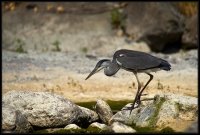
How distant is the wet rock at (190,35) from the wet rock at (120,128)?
812cm

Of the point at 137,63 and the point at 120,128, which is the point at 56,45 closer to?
the point at 137,63

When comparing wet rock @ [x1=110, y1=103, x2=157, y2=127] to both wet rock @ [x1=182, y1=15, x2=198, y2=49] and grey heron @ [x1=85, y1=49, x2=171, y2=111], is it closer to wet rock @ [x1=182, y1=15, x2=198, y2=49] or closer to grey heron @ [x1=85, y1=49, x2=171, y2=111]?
grey heron @ [x1=85, y1=49, x2=171, y2=111]

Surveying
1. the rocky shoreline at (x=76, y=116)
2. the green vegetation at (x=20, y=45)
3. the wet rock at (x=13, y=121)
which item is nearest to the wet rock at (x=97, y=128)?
the rocky shoreline at (x=76, y=116)

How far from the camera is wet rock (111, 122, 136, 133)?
9398 millimetres

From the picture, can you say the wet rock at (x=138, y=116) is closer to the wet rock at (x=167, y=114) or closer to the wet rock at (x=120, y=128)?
the wet rock at (x=167, y=114)

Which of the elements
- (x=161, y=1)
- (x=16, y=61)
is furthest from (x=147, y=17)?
(x=16, y=61)

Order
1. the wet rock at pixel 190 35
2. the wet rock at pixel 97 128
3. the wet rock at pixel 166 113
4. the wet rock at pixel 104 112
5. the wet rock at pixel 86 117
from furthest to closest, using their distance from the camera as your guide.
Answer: the wet rock at pixel 190 35 < the wet rock at pixel 104 112 < the wet rock at pixel 86 117 < the wet rock at pixel 166 113 < the wet rock at pixel 97 128

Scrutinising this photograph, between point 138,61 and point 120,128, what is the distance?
1.52m

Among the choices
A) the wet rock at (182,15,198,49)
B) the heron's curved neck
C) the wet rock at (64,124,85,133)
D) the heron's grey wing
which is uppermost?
the wet rock at (182,15,198,49)

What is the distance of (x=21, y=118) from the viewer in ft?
32.2

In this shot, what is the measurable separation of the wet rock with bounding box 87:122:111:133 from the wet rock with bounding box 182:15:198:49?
7.68m

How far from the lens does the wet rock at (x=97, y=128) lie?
9.72 metres

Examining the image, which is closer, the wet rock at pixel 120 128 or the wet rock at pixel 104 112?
the wet rock at pixel 120 128

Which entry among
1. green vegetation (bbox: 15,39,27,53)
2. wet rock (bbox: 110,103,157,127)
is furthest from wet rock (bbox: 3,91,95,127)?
green vegetation (bbox: 15,39,27,53)
